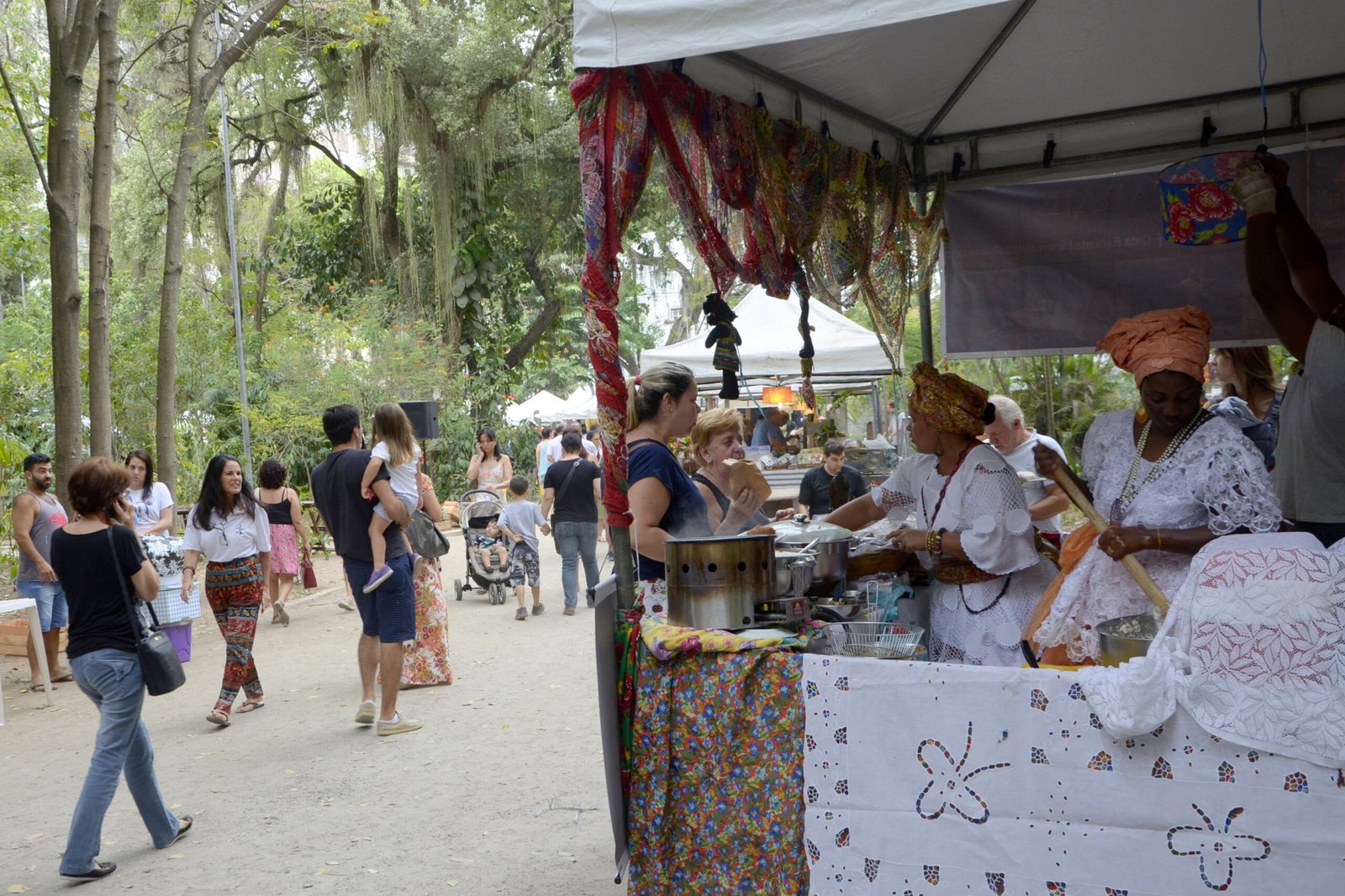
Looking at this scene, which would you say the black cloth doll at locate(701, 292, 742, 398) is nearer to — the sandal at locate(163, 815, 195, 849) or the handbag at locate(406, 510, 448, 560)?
the handbag at locate(406, 510, 448, 560)

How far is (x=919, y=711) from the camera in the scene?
118 inches

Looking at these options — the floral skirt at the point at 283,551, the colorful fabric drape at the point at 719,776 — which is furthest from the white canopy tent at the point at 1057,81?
the floral skirt at the point at 283,551

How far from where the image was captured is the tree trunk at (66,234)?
8.92m

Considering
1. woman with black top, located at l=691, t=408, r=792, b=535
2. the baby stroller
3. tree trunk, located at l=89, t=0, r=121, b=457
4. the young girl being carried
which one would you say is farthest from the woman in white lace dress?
the baby stroller

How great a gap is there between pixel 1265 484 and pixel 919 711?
1.11 metres

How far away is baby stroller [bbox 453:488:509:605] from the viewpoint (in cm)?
1191

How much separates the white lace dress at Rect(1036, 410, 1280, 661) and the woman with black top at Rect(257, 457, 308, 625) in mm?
8957

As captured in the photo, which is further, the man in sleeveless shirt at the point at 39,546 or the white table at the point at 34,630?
the man in sleeveless shirt at the point at 39,546

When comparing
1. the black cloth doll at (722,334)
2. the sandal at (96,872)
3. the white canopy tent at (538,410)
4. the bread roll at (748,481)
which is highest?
the white canopy tent at (538,410)

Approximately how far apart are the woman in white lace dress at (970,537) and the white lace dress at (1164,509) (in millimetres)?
411

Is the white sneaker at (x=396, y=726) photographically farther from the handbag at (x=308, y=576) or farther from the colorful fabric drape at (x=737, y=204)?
the handbag at (x=308, y=576)

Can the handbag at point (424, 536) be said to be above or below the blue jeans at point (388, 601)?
above

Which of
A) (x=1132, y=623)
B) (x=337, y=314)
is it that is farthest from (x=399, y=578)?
(x=337, y=314)

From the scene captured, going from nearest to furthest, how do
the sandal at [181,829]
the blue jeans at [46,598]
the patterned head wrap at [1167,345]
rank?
1. the patterned head wrap at [1167,345]
2. the sandal at [181,829]
3. the blue jeans at [46,598]
